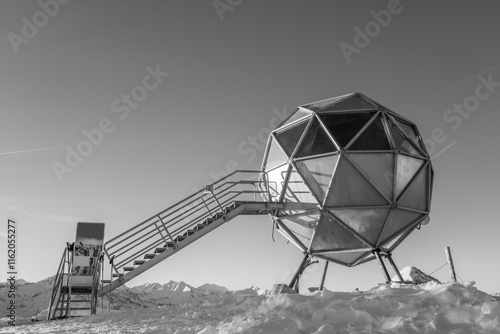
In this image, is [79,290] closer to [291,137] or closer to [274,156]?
[274,156]

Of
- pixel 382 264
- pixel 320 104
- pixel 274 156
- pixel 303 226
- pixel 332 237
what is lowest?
pixel 382 264

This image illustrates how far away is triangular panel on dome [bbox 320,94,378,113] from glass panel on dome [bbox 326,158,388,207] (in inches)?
89.2

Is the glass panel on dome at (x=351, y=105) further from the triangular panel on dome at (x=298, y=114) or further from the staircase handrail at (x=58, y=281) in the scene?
the staircase handrail at (x=58, y=281)

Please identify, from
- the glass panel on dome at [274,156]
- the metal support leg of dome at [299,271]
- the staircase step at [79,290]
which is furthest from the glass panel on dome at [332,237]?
the staircase step at [79,290]

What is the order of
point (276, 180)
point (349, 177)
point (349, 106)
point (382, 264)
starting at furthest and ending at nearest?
point (276, 180) → point (349, 106) → point (382, 264) → point (349, 177)

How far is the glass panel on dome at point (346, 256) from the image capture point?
14.1 meters

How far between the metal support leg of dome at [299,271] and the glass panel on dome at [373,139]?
14.7 ft

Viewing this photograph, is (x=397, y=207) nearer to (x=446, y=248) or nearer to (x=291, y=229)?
(x=291, y=229)

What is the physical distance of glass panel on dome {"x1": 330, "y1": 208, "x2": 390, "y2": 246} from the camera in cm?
1260

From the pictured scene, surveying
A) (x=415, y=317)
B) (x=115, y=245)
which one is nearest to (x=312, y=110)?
(x=115, y=245)

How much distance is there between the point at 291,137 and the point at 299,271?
188 inches

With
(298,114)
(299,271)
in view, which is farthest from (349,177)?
(299,271)

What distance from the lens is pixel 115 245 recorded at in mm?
12383

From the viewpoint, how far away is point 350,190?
12.4 m
